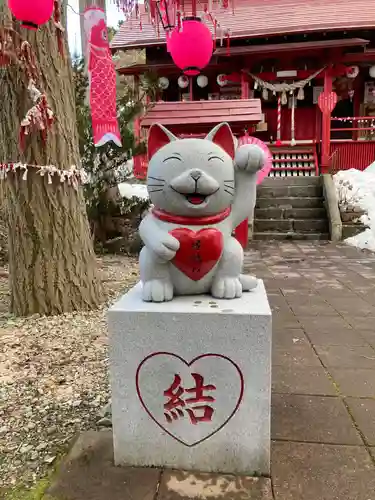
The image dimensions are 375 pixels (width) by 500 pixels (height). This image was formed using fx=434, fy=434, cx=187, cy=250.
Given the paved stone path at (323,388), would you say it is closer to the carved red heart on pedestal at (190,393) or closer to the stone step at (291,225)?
the carved red heart on pedestal at (190,393)

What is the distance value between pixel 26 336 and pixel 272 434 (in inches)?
89.9

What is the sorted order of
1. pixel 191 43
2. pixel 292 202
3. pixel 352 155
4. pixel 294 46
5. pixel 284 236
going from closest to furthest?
pixel 191 43, pixel 284 236, pixel 292 202, pixel 294 46, pixel 352 155

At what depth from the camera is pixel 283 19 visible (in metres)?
12.1

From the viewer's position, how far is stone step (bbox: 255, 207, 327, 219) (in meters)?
10.0

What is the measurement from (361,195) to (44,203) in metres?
8.03

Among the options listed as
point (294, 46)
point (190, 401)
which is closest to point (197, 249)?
point (190, 401)

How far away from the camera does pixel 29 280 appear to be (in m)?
4.02

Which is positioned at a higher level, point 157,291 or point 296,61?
point 296,61

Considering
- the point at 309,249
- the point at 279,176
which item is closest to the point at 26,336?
the point at 309,249

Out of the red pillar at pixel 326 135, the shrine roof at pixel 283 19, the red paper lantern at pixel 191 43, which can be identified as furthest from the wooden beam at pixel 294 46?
the red paper lantern at pixel 191 43

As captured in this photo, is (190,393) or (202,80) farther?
(202,80)

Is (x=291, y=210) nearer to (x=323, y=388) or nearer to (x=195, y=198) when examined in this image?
(x=323, y=388)

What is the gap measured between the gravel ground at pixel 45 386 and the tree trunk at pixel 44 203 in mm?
253

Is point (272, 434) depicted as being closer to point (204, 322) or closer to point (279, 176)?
point (204, 322)
